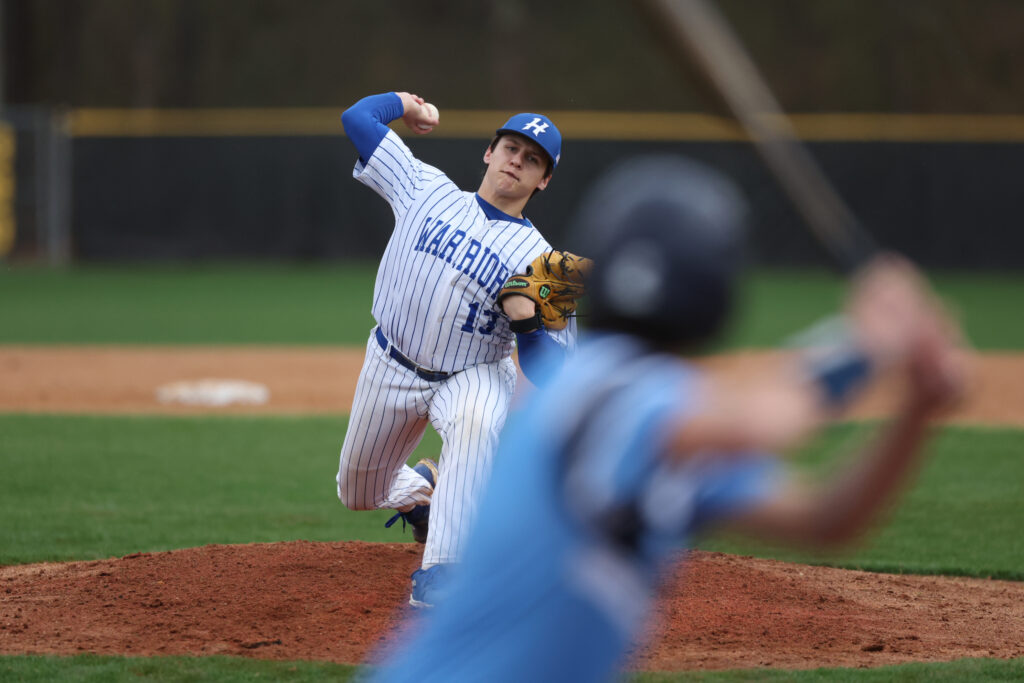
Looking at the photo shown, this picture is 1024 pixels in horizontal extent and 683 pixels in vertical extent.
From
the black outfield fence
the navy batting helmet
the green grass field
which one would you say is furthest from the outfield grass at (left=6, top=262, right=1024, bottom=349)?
the navy batting helmet

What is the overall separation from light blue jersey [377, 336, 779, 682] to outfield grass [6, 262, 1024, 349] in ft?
36.2

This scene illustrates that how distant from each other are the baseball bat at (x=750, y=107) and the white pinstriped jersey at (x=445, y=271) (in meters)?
2.47

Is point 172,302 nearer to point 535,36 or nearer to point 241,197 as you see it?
point 241,197

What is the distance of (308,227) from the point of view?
2275 centimetres

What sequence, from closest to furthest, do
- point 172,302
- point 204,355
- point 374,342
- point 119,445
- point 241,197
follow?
point 374,342 → point 119,445 → point 204,355 → point 172,302 → point 241,197

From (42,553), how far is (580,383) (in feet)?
15.6

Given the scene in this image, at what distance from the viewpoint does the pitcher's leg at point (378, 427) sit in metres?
4.82

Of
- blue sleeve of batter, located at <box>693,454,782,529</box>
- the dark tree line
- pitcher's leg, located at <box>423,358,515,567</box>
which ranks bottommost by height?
pitcher's leg, located at <box>423,358,515,567</box>

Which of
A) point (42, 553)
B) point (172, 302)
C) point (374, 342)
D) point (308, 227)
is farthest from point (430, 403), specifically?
point (308, 227)

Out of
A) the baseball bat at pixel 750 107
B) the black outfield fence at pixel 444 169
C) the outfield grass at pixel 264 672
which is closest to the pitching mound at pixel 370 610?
the outfield grass at pixel 264 672

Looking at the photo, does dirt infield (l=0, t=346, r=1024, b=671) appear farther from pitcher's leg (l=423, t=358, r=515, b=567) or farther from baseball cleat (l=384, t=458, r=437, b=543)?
pitcher's leg (l=423, t=358, r=515, b=567)

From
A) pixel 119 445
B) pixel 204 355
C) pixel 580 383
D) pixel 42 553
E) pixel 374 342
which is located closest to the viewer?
pixel 580 383

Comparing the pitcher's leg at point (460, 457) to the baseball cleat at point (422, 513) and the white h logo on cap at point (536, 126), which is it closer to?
the baseball cleat at point (422, 513)

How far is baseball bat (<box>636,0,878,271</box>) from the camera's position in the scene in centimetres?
219
